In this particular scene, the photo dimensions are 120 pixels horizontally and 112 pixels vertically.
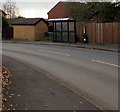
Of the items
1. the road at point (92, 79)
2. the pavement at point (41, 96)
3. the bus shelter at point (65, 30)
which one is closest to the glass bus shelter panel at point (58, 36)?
the bus shelter at point (65, 30)

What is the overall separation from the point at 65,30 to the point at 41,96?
26.8m

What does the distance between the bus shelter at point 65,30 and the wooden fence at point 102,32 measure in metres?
0.75

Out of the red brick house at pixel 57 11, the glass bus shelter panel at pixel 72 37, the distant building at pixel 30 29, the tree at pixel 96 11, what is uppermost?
the red brick house at pixel 57 11

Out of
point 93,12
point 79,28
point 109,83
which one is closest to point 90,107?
point 109,83

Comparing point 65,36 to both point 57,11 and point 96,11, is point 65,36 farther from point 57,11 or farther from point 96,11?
point 57,11

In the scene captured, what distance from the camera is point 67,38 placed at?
35.5m

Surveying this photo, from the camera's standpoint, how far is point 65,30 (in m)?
35.7

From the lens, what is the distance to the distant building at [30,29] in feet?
139

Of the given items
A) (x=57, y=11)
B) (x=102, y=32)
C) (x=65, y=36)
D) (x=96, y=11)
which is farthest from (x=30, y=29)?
(x=57, y=11)

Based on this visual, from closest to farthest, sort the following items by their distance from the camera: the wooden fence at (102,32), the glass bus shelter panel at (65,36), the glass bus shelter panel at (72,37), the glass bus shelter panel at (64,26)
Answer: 1. the wooden fence at (102,32)
2. the glass bus shelter panel at (72,37)
3. the glass bus shelter panel at (64,26)
4. the glass bus shelter panel at (65,36)

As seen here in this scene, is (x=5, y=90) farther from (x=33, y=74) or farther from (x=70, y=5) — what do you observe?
(x=70, y=5)

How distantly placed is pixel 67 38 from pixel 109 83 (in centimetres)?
2416

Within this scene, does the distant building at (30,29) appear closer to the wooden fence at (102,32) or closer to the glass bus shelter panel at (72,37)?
the glass bus shelter panel at (72,37)

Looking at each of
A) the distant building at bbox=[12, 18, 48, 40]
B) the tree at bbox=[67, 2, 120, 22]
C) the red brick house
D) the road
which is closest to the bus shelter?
the tree at bbox=[67, 2, 120, 22]
